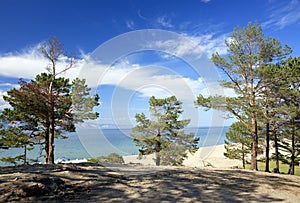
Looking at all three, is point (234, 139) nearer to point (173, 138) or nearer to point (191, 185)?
point (173, 138)

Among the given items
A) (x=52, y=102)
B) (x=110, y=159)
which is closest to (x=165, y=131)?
(x=110, y=159)

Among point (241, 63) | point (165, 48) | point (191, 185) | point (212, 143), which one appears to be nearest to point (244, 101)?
point (241, 63)

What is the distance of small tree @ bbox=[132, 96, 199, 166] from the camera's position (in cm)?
1859

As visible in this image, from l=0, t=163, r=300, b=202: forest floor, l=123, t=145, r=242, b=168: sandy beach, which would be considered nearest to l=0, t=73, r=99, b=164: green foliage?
l=0, t=163, r=300, b=202: forest floor

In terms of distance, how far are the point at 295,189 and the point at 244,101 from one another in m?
6.32

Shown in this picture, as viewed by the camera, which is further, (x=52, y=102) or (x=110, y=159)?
(x=110, y=159)

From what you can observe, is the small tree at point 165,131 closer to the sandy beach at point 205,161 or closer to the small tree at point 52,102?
the sandy beach at point 205,161

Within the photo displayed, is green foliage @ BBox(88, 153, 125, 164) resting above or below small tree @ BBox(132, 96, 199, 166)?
below

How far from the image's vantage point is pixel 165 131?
19047mm

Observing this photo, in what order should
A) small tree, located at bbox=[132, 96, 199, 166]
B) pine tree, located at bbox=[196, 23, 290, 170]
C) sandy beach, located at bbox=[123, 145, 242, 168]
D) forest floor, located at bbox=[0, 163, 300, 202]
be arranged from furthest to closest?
sandy beach, located at bbox=[123, 145, 242, 168] < small tree, located at bbox=[132, 96, 199, 166] < pine tree, located at bbox=[196, 23, 290, 170] < forest floor, located at bbox=[0, 163, 300, 202]

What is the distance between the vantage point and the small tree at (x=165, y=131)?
61.0 feet

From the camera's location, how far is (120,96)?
1073 cm

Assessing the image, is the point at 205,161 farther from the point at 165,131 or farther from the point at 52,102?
the point at 52,102

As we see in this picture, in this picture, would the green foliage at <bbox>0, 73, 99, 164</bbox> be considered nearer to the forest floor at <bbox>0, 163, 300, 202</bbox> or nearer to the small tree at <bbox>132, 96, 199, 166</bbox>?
the small tree at <bbox>132, 96, 199, 166</bbox>
